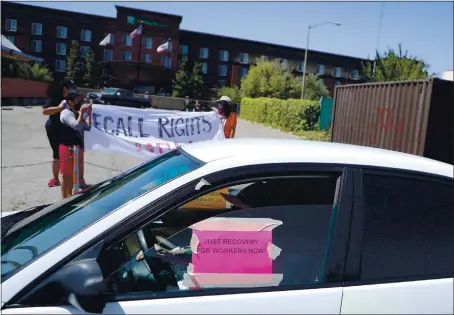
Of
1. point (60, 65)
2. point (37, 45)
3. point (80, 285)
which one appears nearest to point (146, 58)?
point (60, 65)

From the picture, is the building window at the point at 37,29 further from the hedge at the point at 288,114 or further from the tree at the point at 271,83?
the hedge at the point at 288,114

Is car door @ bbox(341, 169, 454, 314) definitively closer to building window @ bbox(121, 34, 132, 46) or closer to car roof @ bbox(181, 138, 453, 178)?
car roof @ bbox(181, 138, 453, 178)

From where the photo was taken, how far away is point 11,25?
178ft

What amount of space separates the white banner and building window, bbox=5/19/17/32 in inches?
2251

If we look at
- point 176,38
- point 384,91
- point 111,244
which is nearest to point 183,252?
point 111,244

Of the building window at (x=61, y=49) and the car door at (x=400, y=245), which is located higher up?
the building window at (x=61, y=49)

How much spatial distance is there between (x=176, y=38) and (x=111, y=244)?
197 ft

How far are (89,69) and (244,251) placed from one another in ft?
188

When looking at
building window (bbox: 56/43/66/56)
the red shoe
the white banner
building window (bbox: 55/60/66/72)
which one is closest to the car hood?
the white banner

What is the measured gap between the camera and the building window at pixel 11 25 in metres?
53.7

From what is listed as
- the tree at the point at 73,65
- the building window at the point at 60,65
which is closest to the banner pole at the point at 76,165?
the tree at the point at 73,65

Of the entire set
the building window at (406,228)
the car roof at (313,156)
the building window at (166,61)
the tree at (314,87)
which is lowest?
the building window at (406,228)

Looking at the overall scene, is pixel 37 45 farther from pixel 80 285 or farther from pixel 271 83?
pixel 80 285

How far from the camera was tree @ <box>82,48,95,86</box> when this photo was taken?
178 feet
